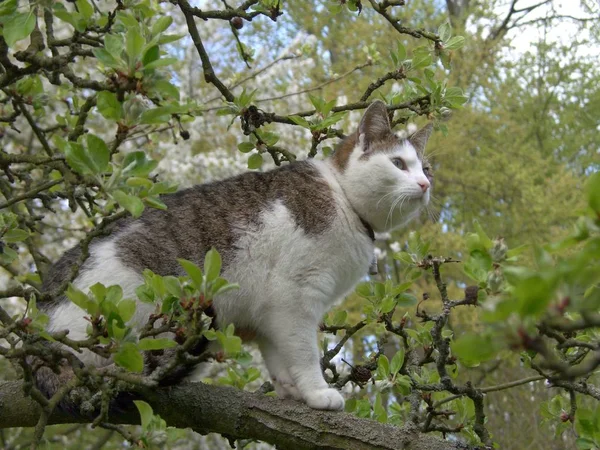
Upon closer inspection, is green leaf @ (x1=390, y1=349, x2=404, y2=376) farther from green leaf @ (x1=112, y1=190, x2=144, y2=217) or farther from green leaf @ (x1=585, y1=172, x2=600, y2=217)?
green leaf @ (x1=585, y1=172, x2=600, y2=217)

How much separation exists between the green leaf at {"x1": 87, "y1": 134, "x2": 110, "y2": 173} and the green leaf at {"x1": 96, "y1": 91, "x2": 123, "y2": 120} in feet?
0.18

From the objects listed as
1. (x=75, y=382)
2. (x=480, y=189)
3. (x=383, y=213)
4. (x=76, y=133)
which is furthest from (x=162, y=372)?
(x=480, y=189)

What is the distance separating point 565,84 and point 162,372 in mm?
10509

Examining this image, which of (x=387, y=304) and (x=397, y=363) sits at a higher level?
(x=387, y=304)

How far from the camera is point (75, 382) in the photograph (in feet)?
5.21

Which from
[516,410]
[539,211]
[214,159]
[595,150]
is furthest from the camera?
[595,150]

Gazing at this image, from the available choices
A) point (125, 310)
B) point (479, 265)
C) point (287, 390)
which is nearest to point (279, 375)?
point (287, 390)

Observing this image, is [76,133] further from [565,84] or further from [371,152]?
[565,84]

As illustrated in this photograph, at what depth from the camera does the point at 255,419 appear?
6.44 feet

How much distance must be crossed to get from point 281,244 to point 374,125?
0.75 metres

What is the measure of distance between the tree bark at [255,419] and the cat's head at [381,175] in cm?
99

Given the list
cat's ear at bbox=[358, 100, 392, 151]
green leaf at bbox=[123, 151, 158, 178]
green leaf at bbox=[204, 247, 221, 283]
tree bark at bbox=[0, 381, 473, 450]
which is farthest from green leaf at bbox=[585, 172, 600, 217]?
cat's ear at bbox=[358, 100, 392, 151]

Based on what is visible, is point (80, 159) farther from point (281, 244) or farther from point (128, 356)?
point (281, 244)

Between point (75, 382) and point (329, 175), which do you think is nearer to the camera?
point (75, 382)
